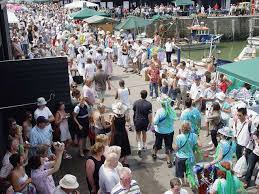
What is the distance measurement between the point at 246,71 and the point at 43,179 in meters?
4.12

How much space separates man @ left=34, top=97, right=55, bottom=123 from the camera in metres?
7.79

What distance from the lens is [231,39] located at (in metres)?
38.2

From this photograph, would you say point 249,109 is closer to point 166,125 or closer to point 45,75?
point 166,125

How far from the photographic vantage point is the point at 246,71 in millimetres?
7445

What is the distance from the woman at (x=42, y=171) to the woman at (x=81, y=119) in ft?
8.85

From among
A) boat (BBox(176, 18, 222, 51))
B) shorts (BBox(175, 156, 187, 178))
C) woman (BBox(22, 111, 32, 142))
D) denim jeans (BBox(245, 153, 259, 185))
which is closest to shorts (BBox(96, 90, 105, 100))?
woman (BBox(22, 111, 32, 142))

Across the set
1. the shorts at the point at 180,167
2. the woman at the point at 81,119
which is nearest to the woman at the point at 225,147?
the shorts at the point at 180,167

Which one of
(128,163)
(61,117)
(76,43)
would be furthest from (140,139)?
(76,43)

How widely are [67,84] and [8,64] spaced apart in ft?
4.10

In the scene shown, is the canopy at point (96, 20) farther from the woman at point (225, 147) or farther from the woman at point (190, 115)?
the woman at point (225, 147)

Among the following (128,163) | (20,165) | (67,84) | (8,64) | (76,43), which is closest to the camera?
(20,165)

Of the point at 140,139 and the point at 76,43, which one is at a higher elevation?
the point at 76,43

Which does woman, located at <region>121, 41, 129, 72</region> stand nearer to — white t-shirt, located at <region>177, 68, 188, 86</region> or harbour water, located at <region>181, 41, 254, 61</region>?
white t-shirt, located at <region>177, 68, 188, 86</region>

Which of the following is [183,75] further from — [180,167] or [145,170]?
[180,167]
